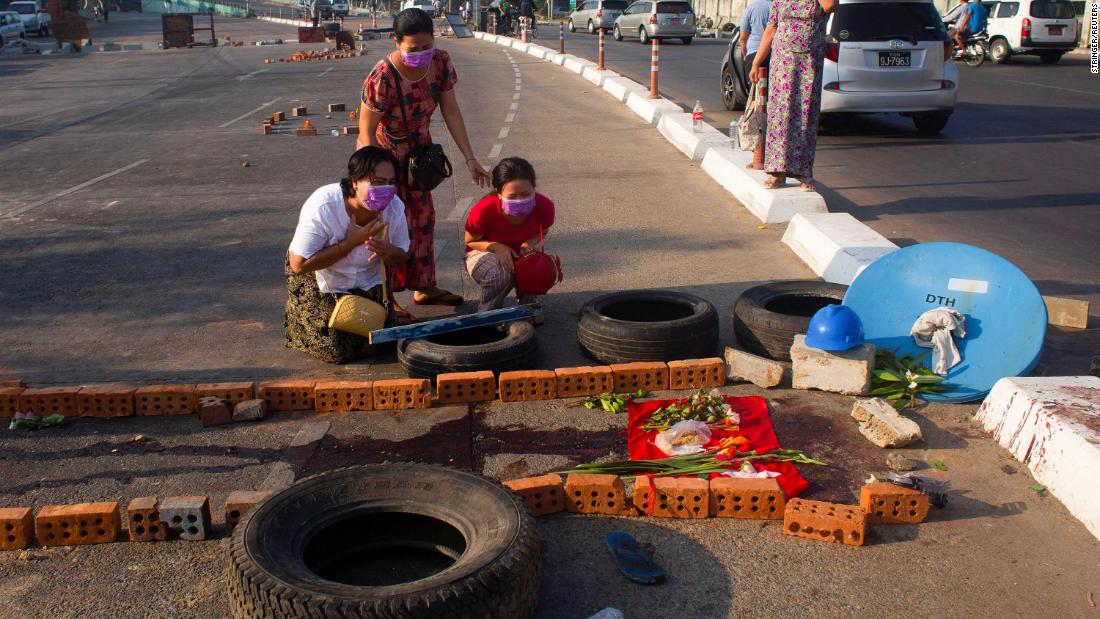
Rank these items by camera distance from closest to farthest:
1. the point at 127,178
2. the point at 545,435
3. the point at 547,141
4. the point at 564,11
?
the point at 545,435, the point at 127,178, the point at 547,141, the point at 564,11

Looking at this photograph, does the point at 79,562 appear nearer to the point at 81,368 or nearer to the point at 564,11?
the point at 81,368

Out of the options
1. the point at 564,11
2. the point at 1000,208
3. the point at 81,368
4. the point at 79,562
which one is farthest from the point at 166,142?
the point at 564,11

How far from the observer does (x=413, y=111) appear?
6.18 m

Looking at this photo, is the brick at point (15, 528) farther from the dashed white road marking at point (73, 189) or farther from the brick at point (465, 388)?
the dashed white road marking at point (73, 189)

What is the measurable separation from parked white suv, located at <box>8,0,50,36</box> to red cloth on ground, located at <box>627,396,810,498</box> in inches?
2250

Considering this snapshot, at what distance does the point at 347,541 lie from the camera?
3.59m

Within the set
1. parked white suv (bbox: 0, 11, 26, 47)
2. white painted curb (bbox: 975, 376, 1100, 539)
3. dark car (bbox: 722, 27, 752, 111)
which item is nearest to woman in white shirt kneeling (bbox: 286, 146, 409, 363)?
white painted curb (bbox: 975, 376, 1100, 539)

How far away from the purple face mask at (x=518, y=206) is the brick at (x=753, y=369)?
154 cm

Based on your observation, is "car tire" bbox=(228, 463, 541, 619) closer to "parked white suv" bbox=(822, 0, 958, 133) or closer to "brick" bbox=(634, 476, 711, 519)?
"brick" bbox=(634, 476, 711, 519)

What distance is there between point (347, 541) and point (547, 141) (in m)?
11.4

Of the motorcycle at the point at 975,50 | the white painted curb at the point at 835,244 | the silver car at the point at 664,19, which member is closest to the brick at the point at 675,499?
the white painted curb at the point at 835,244

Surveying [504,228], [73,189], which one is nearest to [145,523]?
[504,228]

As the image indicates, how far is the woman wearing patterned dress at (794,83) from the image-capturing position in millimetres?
8477

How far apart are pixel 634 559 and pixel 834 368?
1.92 meters
